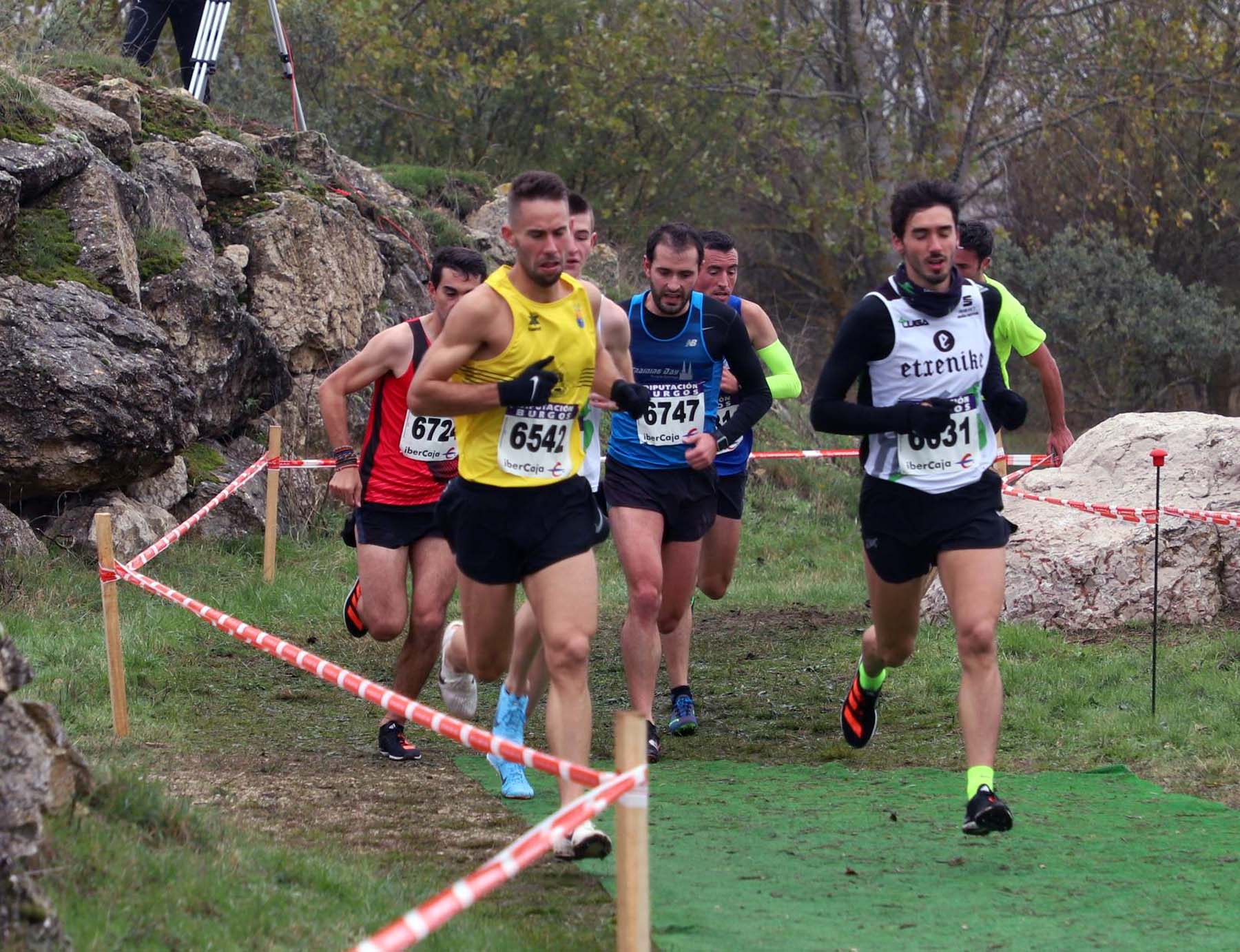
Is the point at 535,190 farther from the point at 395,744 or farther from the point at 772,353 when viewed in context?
the point at 772,353

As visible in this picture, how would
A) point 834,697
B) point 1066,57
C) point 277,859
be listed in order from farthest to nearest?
1. point 1066,57
2. point 834,697
3. point 277,859

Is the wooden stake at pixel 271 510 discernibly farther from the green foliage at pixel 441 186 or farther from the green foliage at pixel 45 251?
the green foliage at pixel 441 186

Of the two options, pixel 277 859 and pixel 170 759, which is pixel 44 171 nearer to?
pixel 170 759

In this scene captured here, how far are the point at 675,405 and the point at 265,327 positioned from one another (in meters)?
7.30

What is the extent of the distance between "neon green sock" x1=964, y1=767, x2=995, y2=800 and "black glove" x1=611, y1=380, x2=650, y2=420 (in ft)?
5.31

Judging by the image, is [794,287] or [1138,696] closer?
[1138,696]

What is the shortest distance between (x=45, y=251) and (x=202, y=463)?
7.40ft

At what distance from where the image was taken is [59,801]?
165 inches

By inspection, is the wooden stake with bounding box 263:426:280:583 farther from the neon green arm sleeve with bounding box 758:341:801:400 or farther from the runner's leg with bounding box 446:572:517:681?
the runner's leg with bounding box 446:572:517:681

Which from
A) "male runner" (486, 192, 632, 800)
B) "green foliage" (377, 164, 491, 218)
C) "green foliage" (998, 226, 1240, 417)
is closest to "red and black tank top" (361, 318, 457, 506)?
"male runner" (486, 192, 632, 800)

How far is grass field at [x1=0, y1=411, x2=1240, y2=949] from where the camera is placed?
162 inches

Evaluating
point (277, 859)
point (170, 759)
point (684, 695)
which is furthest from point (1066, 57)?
point (277, 859)

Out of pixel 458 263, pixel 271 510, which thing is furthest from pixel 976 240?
pixel 271 510

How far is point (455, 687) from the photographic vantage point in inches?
269
